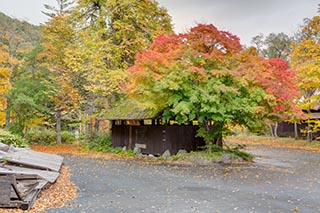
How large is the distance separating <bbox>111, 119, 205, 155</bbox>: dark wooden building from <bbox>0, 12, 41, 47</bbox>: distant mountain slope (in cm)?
1053

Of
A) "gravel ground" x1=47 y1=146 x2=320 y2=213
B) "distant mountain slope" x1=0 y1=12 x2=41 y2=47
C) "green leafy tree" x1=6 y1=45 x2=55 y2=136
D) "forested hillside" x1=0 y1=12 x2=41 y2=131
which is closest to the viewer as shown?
"gravel ground" x1=47 y1=146 x2=320 y2=213

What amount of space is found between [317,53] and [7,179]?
Result: 67.2 feet

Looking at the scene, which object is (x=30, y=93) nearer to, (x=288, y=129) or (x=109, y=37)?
(x=109, y=37)

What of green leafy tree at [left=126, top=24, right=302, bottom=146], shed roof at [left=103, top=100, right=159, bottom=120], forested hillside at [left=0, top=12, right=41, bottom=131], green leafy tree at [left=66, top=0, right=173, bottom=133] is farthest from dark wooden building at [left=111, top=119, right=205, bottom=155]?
forested hillside at [left=0, top=12, right=41, bottom=131]

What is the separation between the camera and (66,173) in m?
10.8

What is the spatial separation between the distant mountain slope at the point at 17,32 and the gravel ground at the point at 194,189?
13.1 meters

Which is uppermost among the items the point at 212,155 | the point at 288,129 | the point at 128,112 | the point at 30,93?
the point at 30,93

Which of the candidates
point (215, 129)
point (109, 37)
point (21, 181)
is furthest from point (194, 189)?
point (109, 37)

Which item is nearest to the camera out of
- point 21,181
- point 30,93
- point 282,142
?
point 21,181

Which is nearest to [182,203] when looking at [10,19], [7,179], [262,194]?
[262,194]

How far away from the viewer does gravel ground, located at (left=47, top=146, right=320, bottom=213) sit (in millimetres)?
6383

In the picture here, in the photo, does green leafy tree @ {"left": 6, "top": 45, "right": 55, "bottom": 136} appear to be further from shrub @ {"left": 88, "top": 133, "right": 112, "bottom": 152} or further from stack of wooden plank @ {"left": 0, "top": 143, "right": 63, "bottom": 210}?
stack of wooden plank @ {"left": 0, "top": 143, "right": 63, "bottom": 210}

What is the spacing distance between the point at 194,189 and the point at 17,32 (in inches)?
798

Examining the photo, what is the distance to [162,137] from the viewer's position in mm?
16203
